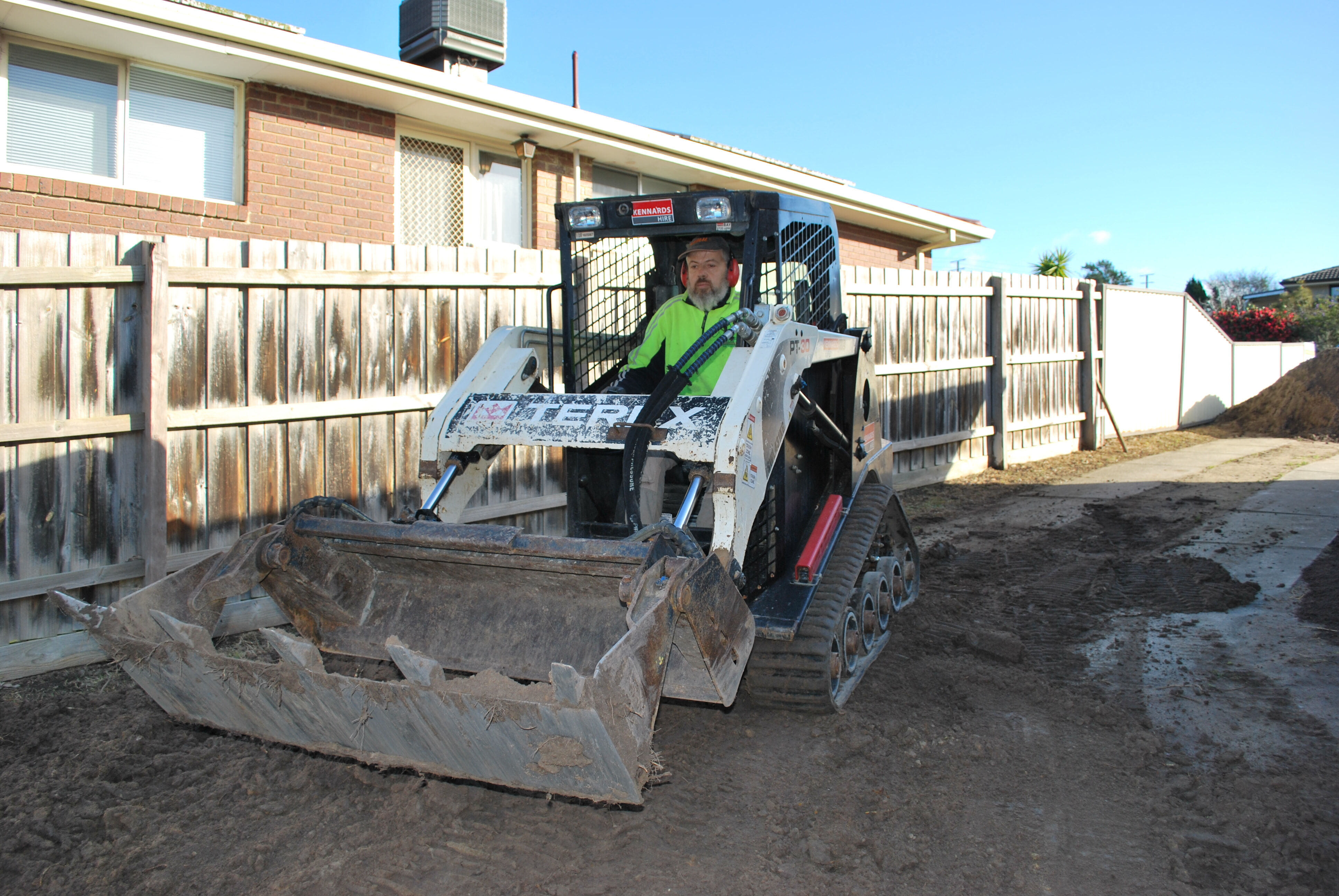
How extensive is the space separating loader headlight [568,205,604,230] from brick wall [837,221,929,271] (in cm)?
1049

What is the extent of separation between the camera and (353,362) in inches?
245

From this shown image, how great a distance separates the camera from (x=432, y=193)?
10.1 m

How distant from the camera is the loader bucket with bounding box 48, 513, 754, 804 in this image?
280 centimetres

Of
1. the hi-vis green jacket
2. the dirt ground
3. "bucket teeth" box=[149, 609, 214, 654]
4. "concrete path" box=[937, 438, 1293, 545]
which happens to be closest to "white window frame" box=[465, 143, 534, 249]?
"concrete path" box=[937, 438, 1293, 545]

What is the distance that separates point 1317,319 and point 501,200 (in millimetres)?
31225

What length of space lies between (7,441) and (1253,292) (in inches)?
3022

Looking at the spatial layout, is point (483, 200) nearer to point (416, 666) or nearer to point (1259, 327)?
point (416, 666)

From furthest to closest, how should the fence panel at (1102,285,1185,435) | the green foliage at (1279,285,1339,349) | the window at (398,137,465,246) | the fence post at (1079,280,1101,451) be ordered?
Result: 1. the green foliage at (1279,285,1339,349)
2. the fence panel at (1102,285,1185,435)
3. the fence post at (1079,280,1101,451)
4. the window at (398,137,465,246)

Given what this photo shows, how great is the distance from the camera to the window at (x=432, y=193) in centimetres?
996

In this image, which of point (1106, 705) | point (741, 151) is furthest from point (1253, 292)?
point (1106, 705)

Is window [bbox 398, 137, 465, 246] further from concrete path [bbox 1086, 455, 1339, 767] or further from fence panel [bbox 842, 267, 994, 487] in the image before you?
concrete path [bbox 1086, 455, 1339, 767]

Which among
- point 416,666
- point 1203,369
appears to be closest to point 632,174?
point 416,666

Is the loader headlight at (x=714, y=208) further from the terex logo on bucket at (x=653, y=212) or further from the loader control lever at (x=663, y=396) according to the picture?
the loader control lever at (x=663, y=396)

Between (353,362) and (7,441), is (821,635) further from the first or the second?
(7,441)
